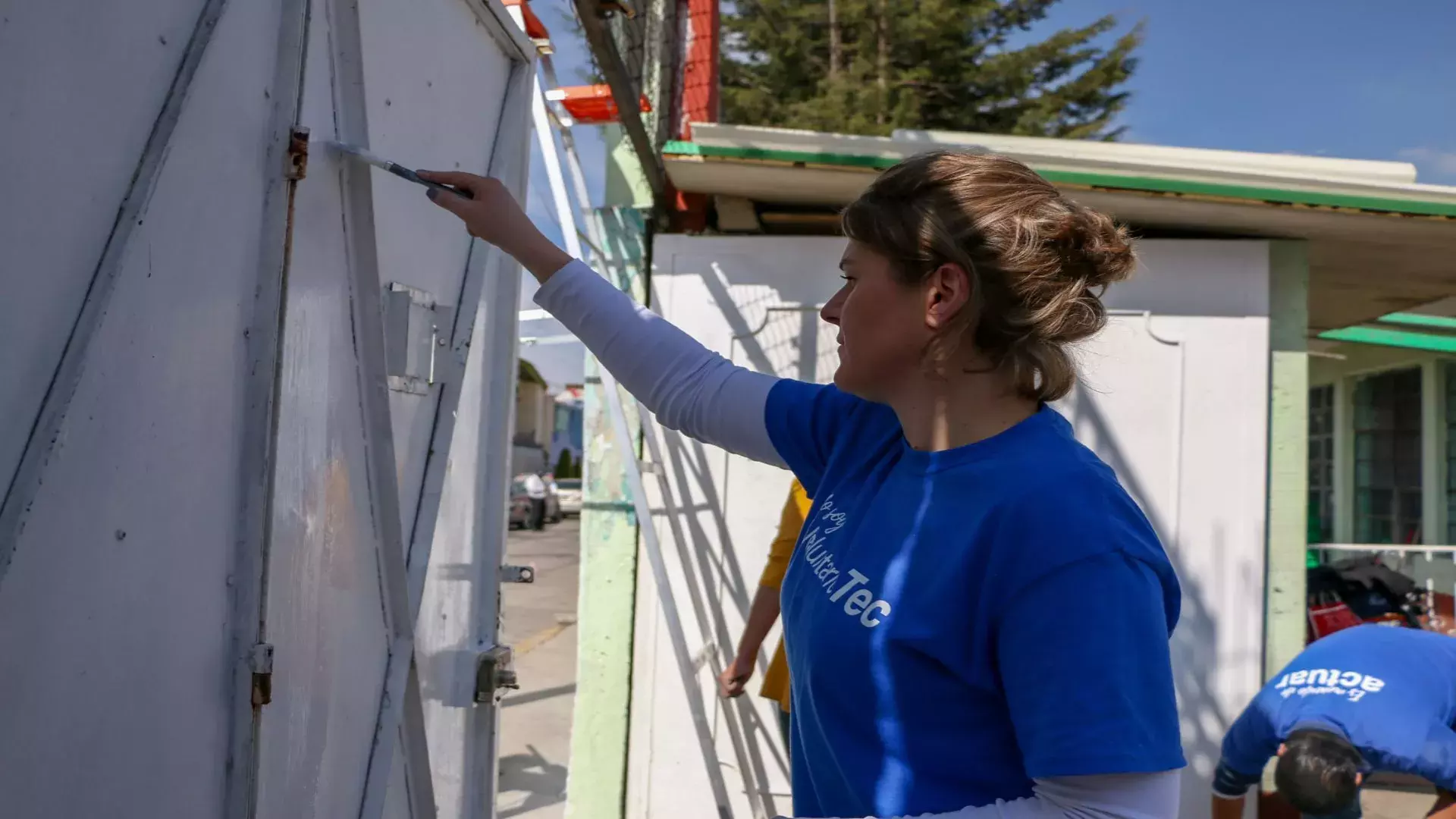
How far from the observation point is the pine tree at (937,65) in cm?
1697

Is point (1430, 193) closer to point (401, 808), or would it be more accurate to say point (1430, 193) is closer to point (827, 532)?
point (827, 532)

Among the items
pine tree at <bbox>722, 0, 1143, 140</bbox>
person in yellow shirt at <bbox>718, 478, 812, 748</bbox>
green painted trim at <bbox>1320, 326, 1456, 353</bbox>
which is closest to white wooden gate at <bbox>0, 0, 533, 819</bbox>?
person in yellow shirt at <bbox>718, 478, 812, 748</bbox>

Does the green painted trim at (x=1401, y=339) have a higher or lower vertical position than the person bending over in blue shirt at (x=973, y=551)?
higher

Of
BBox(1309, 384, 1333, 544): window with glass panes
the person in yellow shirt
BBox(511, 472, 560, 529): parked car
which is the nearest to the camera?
the person in yellow shirt

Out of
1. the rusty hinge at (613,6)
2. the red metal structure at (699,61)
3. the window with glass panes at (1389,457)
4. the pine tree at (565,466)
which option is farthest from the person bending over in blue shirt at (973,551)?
the pine tree at (565,466)

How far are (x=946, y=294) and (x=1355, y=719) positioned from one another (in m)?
2.55

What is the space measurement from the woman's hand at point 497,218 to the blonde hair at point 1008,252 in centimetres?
63

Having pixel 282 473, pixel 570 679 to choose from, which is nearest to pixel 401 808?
pixel 282 473

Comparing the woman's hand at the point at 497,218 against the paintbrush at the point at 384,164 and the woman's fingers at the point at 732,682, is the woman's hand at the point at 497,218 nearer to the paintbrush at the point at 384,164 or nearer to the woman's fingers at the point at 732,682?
the paintbrush at the point at 384,164

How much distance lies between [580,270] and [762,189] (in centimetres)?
315

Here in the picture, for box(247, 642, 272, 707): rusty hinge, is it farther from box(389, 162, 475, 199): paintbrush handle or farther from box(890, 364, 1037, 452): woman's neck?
box(890, 364, 1037, 452): woman's neck

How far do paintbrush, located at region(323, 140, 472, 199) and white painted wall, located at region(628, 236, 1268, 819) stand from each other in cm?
299

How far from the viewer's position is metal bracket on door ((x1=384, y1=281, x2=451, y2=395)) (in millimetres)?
1945

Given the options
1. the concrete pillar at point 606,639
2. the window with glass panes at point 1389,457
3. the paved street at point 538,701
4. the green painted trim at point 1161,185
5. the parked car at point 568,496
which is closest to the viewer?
the green painted trim at point 1161,185
